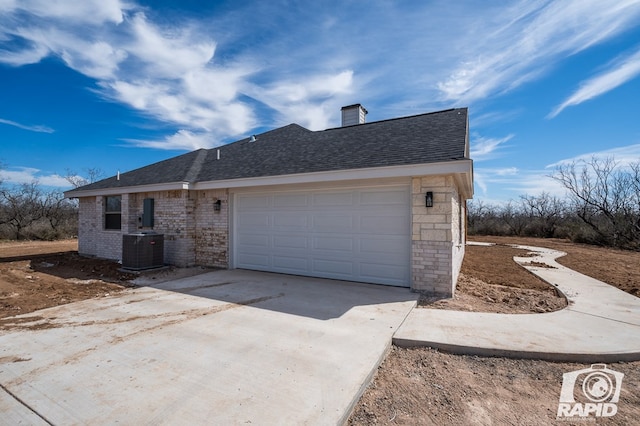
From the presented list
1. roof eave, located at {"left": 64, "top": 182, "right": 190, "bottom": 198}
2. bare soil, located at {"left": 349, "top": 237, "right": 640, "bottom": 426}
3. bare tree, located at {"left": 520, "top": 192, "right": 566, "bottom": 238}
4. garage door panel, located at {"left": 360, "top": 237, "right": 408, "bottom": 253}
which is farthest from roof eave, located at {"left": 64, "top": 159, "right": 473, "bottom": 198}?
bare tree, located at {"left": 520, "top": 192, "right": 566, "bottom": 238}

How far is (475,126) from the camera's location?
1119 centimetres

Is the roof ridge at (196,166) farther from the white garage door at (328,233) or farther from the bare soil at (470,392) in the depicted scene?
the bare soil at (470,392)

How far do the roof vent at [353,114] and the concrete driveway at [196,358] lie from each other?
7.25m

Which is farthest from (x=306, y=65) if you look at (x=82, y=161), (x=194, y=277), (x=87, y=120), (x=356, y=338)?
(x=82, y=161)

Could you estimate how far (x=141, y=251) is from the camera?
27.3ft

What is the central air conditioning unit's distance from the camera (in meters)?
8.31

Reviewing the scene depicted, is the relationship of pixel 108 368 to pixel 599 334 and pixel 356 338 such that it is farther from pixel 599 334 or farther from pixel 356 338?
pixel 599 334

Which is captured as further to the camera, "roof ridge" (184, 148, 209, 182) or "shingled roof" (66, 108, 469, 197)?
"roof ridge" (184, 148, 209, 182)

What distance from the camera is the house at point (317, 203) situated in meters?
5.96

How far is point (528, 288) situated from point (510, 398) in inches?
198

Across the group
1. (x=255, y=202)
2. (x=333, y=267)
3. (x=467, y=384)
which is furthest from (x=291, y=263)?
(x=467, y=384)

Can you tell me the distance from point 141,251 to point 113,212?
12.2 ft

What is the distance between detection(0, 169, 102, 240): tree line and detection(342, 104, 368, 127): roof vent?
2089 cm

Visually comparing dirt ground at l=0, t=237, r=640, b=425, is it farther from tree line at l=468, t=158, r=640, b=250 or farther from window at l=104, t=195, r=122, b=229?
tree line at l=468, t=158, r=640, b=250
